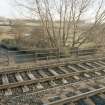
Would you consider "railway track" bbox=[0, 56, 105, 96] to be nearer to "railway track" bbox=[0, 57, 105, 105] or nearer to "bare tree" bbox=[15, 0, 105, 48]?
"railway track" bbox=[0, 57, 105, 105]

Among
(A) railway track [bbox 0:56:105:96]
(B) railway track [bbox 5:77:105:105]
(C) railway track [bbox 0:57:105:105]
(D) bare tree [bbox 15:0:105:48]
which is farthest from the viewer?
(D) bare tree [bbox 15:0:105:48]

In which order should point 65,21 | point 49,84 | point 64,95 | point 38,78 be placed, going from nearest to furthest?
point 64,95
point 49,84
point 38,78
point 65,21

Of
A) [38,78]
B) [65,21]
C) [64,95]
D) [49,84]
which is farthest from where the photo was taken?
[65,21]

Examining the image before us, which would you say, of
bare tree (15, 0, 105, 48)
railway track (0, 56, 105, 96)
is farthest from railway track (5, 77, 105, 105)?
bare tree (15, 0, 105, 48)

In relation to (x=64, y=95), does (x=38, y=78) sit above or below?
above

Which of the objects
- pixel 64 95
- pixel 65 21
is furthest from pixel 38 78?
pixel 65 21

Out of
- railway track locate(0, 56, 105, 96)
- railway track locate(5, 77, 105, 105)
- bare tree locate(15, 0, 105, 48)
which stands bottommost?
railway track locate(5, 77, 105, 105)

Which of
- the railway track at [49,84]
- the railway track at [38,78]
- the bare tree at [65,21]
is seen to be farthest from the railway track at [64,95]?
the bare tree at [65,21]

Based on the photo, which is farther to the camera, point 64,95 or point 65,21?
point 65,21

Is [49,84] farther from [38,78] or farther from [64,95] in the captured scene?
[64,95]

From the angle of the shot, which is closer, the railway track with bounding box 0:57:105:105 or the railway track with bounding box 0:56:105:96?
the railway track with bounding box 0:57:105:105

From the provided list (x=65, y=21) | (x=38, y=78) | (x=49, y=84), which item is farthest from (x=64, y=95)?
(x=65, y=21)

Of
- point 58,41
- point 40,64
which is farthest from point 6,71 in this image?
point 58,41

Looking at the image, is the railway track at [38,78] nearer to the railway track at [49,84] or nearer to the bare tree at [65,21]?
the railway track at [49,84]
